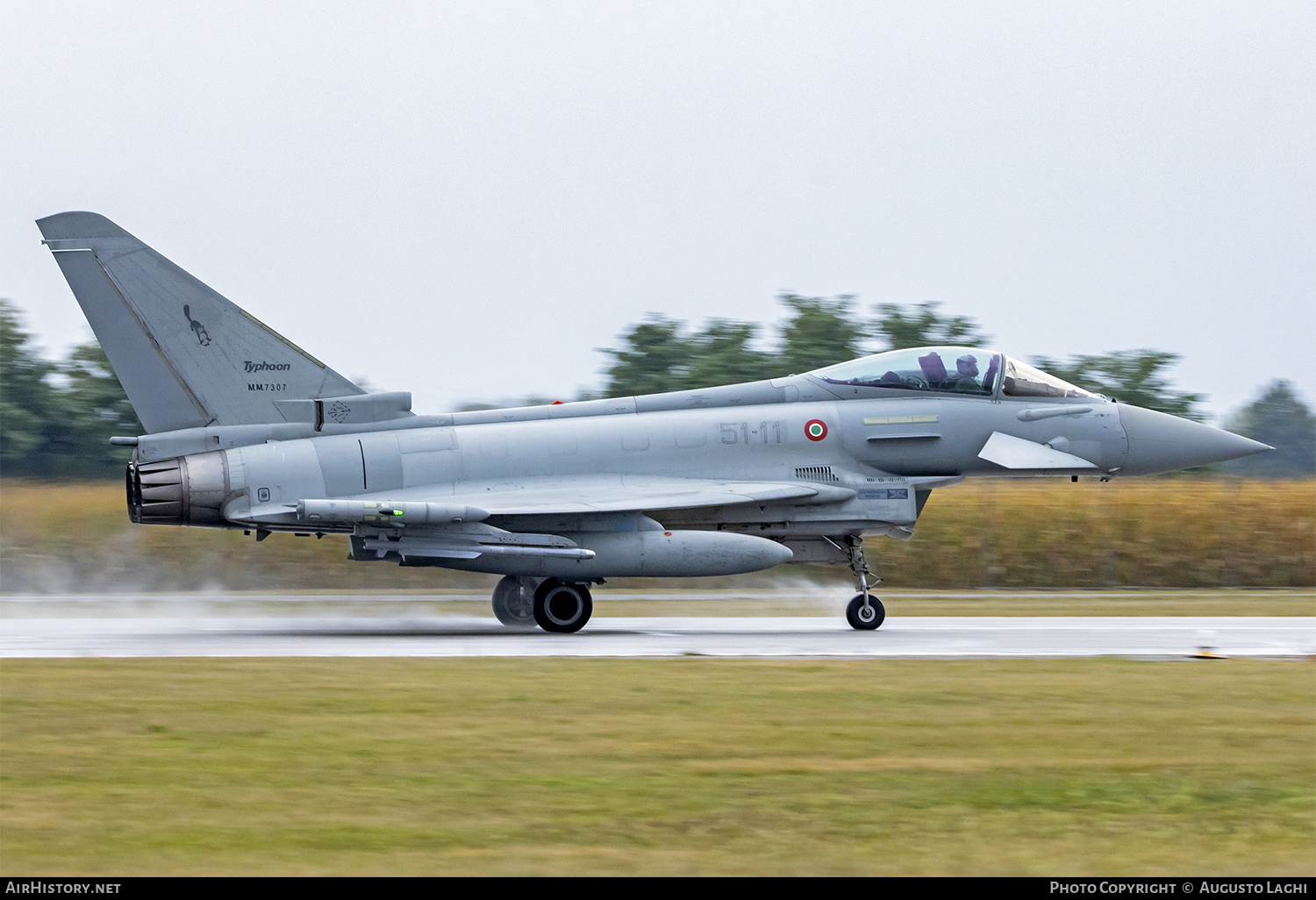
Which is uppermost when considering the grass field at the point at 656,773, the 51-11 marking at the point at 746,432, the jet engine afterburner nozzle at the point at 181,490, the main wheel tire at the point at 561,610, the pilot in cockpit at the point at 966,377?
the pilot in cockpit at the point at 966,377

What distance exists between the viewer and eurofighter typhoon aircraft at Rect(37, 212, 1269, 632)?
14.6 m

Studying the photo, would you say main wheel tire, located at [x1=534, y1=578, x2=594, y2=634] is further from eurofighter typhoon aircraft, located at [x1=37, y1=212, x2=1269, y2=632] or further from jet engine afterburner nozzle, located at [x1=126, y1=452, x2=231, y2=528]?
jet engine afterburner nozzle, located at [x1=126, y1=452, x2=231, y2=528]

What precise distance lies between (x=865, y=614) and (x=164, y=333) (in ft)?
27.9

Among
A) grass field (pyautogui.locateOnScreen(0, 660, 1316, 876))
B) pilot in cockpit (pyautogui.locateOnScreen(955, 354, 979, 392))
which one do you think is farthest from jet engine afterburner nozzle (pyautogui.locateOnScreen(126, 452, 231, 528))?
pilot in cockpit (pyautogui.locateOnScreen(955, 354, 979, 392))

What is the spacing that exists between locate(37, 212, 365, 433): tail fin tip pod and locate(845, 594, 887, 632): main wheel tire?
6828 mm

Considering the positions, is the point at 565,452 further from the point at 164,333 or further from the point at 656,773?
the point at 656,773

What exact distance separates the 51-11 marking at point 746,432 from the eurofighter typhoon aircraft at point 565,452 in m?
0.02

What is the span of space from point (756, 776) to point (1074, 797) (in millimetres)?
1539

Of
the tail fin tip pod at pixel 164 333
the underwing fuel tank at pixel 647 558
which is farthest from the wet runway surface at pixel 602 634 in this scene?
the tail fin tip pod at pixel 164 333

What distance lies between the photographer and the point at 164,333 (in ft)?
48.5

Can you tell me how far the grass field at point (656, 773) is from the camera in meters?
5.45

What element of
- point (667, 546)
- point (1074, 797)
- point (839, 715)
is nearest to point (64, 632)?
point (667, 546)

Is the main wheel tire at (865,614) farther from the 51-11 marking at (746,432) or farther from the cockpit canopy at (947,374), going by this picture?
the cockpit canopy at (947,374)

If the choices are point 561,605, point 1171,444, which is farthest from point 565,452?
point 1171,444
